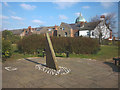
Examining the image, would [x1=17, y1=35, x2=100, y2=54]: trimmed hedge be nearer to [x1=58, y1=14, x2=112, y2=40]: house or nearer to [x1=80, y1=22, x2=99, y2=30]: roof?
[x1=58, y1=14, x2=112, y2=40]: house

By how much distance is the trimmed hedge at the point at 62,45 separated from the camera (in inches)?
448

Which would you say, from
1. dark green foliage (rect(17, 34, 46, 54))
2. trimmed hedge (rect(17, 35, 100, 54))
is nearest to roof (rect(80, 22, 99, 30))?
trimmed hedge (rect(17, 35, 100, 54))

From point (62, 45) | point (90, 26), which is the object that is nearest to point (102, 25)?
point (90, 26)

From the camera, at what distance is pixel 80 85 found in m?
3.66

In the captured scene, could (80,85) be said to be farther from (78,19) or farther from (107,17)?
(78,19)

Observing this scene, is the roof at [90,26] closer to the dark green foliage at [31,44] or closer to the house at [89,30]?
the house at [89,30]

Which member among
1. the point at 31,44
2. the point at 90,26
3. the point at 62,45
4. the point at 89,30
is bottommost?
the point at 62,45

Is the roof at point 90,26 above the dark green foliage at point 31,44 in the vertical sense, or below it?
above

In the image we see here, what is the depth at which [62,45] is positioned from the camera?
1208cm

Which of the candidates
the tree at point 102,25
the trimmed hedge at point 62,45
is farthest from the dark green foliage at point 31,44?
the tree at point 102,25

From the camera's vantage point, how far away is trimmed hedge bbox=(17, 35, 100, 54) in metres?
11.4

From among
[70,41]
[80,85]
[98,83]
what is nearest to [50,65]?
[80,85]

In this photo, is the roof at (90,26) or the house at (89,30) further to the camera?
the roof at (90,26)

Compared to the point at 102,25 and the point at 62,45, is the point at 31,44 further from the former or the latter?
the point at 102,25
